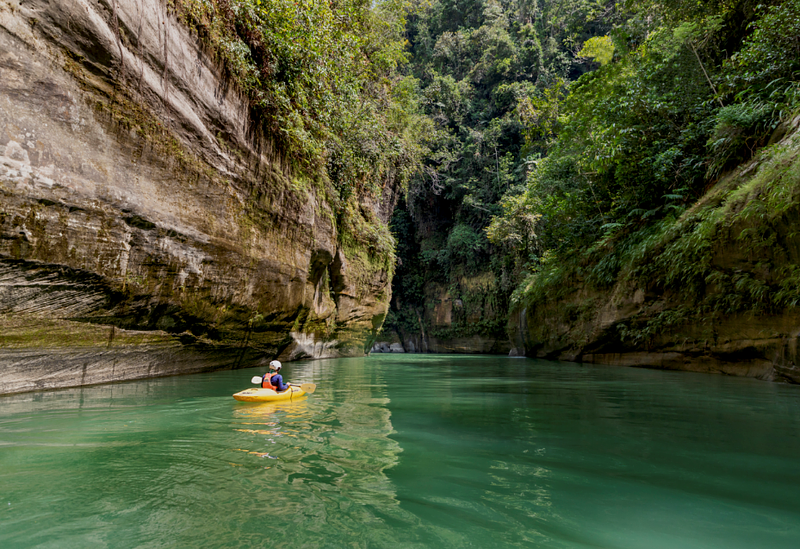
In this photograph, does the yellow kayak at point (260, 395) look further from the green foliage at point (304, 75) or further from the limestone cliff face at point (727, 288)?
the limestone cliff face at point (727, 288)

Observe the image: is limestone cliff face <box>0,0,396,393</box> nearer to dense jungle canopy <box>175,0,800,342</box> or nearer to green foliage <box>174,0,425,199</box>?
green foliage <box>174,0,425,199</box>

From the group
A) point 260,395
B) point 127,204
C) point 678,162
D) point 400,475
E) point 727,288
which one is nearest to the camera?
point 400,475

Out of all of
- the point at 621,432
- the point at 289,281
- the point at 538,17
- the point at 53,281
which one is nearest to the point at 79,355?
the point at 53,281

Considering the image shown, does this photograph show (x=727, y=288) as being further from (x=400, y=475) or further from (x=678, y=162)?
(x=400, y=475)

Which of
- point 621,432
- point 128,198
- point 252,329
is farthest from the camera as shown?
point 252,329

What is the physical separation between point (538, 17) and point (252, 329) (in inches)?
1239

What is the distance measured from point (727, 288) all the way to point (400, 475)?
7.78m

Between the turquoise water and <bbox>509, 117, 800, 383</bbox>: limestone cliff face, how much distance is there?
105 inches

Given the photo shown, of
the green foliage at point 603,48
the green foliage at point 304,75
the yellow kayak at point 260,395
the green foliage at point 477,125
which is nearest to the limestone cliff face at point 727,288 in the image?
the yellow kayak at point 260,395

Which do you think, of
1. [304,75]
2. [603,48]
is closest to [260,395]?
[304,75]

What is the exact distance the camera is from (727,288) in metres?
7.51

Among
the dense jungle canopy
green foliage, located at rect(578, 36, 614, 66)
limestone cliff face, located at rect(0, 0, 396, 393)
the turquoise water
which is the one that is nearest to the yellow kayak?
the turquoise water

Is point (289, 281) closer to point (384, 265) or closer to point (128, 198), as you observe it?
point (128, 198)

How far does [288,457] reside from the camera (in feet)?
9.38
